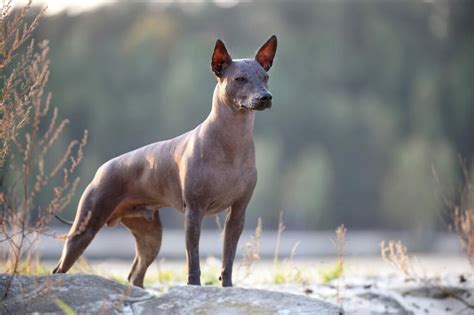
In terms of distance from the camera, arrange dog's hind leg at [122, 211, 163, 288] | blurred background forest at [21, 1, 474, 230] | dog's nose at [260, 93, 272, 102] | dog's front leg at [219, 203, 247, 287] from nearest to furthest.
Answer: dog's nose at [260, 93, 272, 102] < dog's front leg at [219, 203, 247, 287] < dog's hind leg at [122, 211, 163, 288] < blurred background forest at [21, 1, 474, 230]

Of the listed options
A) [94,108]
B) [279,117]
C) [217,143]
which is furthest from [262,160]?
[217,143]

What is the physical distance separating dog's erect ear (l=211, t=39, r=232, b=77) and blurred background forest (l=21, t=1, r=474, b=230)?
22937 millimetres

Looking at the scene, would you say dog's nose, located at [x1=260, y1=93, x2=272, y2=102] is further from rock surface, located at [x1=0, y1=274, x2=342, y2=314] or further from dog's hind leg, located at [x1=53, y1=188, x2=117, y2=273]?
dog's hind leg, located at [x1=53, y1=188, x2=117, y2=273]

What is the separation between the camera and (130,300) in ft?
15.0

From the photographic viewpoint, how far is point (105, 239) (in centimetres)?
2562

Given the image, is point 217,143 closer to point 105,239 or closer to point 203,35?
point 105,239

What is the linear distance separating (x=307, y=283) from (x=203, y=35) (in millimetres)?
32669

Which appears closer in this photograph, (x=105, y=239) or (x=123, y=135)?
(x=105, y=239)

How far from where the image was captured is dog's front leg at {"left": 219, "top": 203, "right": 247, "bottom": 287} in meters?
5.09

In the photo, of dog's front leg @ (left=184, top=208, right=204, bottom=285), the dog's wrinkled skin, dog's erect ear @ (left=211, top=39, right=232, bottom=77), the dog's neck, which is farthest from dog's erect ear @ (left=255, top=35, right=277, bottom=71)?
dog's front leg @ (left=184, top=208, right=204, bottom=285)

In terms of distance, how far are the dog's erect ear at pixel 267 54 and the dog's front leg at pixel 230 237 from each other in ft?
3.22

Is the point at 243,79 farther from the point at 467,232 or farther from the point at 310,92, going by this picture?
the point at 310,92

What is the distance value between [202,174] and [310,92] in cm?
3233

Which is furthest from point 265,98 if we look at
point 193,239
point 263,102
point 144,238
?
point 144,238
